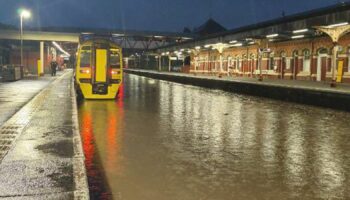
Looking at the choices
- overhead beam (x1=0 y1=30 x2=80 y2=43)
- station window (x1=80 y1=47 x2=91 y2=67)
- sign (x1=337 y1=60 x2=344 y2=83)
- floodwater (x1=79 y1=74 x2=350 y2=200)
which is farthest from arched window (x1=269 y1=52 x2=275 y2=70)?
overhead beam (x1=0 y1=30 x2=80 y2=43)

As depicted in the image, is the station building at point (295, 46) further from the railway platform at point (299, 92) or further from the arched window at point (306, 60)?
the railway platform at point (299, 92)

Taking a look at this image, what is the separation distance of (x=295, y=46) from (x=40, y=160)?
33703 millimetres

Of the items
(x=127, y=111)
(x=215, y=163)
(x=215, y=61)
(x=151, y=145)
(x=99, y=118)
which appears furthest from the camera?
(x=215, y=61)

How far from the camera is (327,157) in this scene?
848 centimetres

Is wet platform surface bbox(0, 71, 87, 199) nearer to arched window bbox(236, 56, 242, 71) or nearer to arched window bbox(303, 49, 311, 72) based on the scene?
arched window bbox(303, 49, 311, 72)

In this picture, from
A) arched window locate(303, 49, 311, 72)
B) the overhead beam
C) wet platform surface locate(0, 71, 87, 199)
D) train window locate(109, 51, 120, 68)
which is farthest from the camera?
the overhead beam

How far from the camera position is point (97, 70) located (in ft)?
69.9

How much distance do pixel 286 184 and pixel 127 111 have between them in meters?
10.7

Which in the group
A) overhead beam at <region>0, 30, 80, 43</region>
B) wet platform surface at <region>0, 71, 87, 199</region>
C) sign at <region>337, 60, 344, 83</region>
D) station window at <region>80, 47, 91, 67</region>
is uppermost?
overhead beam at <region>0, 30, 80, 43</region>

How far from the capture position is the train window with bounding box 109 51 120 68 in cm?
2162

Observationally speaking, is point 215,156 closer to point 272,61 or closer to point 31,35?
point 272,61

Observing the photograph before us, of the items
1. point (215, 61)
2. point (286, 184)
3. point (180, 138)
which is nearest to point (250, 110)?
point (180, 138)

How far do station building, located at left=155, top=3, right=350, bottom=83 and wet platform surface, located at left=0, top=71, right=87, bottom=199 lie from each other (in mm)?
17337

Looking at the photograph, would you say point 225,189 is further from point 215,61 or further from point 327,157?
point 215,61
